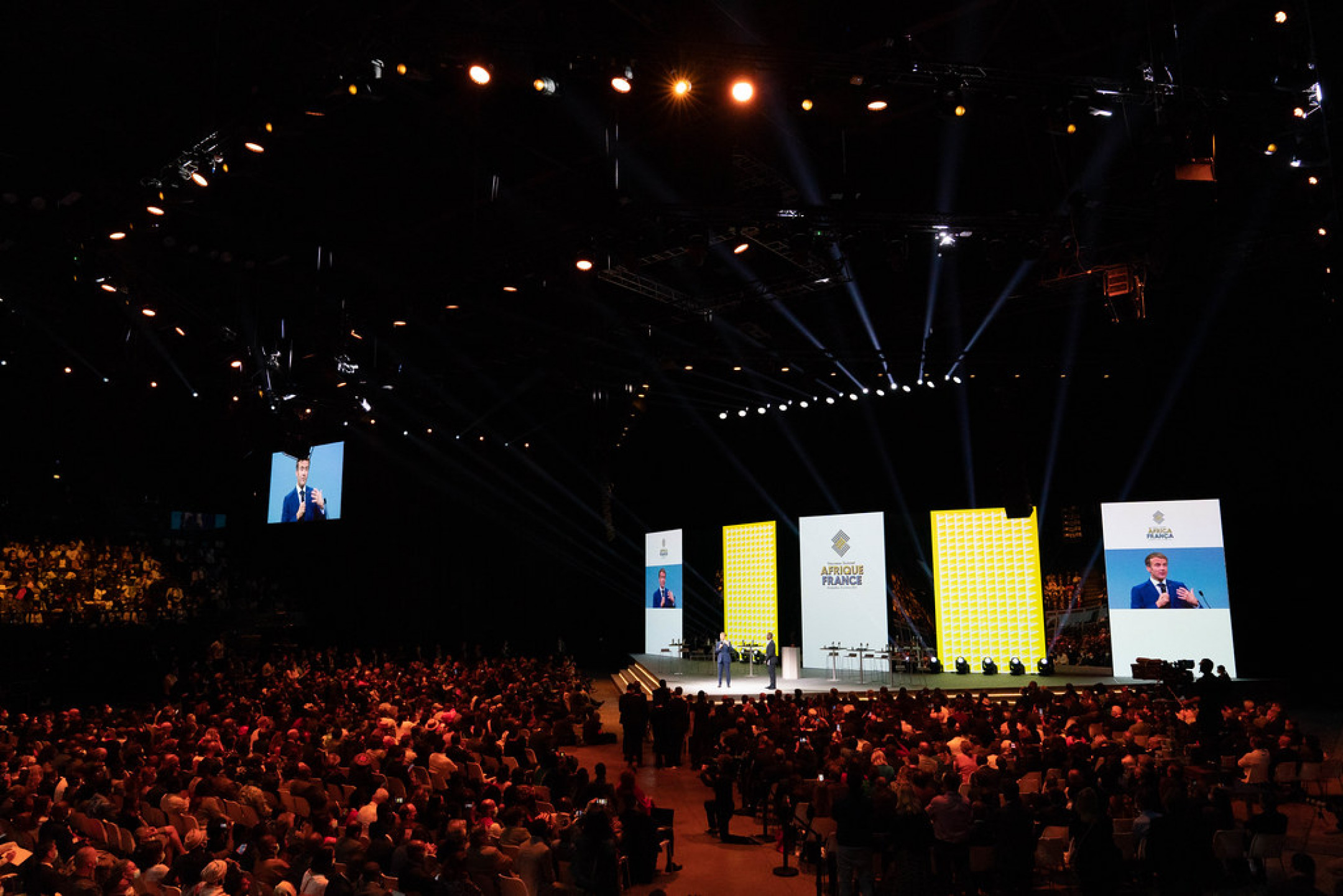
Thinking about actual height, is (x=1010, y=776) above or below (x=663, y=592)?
below

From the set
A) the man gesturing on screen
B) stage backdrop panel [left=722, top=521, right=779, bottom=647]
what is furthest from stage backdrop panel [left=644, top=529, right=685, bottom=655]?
the man gesturing on screen

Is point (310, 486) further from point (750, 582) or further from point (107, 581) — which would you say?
point (750, 582)

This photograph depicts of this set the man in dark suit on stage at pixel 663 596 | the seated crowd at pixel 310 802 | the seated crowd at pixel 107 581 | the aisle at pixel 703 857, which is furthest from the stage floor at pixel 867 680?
the seated crowd at pixel 107 581

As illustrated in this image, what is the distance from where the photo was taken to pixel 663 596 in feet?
88.7

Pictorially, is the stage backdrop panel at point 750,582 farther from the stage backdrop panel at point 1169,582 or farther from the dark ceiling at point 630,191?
the stage backdrop panel at point 1169,582

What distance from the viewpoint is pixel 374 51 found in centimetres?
842

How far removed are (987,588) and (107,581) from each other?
2151 centimetres

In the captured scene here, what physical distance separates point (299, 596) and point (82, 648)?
7.63 metres

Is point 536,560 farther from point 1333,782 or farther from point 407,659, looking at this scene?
point 1333,782

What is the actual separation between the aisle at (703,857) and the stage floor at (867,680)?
15.9 feet

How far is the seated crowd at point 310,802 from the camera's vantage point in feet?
20.9

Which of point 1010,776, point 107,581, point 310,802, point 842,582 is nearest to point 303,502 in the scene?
point 107,581

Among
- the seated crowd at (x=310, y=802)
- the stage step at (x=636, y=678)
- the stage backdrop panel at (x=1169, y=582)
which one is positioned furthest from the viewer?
the stage step at (x=636, y=678)

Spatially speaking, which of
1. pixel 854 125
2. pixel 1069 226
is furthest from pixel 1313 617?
pixel 854 125
